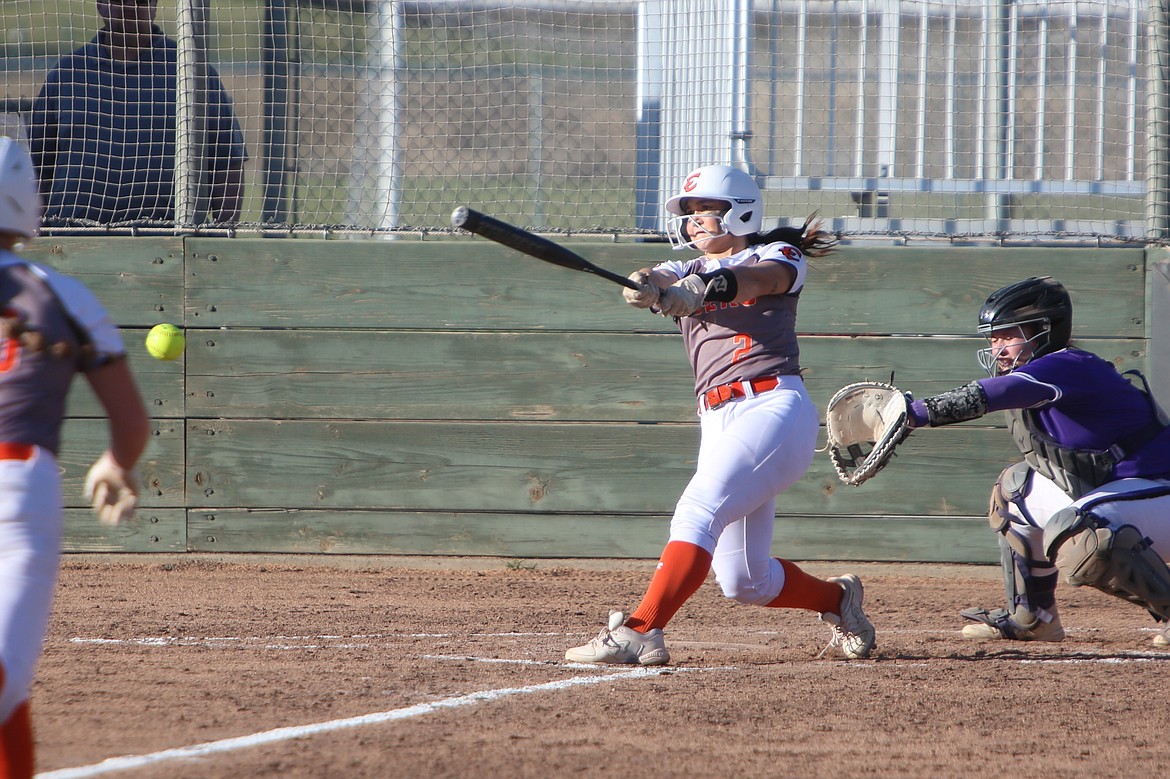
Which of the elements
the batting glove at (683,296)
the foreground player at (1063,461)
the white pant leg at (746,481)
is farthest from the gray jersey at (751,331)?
the foreground player at (1063,461)

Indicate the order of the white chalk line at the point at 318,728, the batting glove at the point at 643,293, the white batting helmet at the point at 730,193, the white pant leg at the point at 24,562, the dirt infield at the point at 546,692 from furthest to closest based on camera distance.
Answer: the white batting helmet at the point at 730,193
the batting glove at the point at 643,293
the dirt infield at the point at 546,692
the white chalk line at the point at 318,728
the white pant leg at the point at 24,562

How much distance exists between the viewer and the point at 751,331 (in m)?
4.29

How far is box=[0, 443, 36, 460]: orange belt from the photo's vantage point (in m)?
2.40

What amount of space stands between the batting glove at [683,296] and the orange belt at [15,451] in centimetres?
207

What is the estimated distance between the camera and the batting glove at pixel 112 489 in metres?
2.51

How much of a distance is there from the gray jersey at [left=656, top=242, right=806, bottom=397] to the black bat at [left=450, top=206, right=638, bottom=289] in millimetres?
332

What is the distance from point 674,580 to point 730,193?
1.37 metres

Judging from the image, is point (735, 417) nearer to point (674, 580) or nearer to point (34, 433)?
point (674, 580)

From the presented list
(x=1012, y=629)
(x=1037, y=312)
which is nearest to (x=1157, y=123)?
(x=1037, y=312)

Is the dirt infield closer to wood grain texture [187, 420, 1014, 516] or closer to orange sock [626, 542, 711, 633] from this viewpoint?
orange sock [626, 542, 711, 633]

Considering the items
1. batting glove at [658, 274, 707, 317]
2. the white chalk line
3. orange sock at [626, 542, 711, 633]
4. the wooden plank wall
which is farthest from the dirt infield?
batting glove at [658, 274, 707, 317]

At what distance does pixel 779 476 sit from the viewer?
4.16 metres

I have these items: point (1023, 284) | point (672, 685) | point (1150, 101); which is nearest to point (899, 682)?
point (672, 685)

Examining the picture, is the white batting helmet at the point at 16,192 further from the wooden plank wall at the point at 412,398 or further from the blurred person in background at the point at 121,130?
the blurred person in background at the point at 121,130
